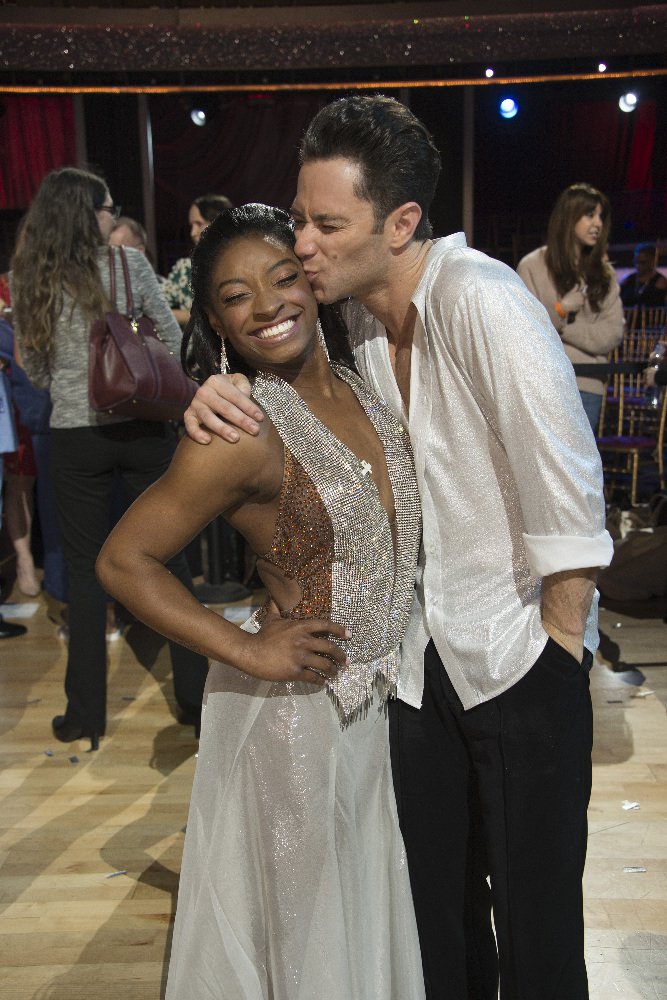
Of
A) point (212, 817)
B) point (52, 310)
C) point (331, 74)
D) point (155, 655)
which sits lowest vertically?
point (155, 655)

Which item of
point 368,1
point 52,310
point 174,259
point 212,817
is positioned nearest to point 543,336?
point 212,817

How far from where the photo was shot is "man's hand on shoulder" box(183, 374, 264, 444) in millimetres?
1371

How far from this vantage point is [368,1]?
830cm

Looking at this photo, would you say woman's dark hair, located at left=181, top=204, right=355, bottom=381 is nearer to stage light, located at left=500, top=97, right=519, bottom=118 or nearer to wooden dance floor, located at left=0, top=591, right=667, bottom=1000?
wooden dance floor, located at left=0, top=591, right=667, bottom=1000

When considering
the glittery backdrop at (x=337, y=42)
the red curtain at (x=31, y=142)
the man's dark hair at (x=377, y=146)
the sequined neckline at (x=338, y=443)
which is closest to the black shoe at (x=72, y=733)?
the sequined neckline at (x=338, y=443)

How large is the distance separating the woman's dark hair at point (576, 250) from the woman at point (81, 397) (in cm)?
188

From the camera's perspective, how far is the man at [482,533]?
1.36m

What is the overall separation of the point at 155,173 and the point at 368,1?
12.3 ft

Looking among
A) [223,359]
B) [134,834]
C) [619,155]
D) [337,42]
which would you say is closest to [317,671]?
[223,359]

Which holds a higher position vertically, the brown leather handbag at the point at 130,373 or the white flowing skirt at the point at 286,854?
the brown leather handbag at the point at 130,373

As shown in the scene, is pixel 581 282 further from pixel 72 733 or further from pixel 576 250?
pixel 72 733

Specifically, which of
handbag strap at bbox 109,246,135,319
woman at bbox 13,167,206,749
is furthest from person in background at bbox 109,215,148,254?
handbag strap at bbox 109,246,135,319

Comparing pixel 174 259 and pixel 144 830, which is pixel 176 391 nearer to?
pixel 144 830

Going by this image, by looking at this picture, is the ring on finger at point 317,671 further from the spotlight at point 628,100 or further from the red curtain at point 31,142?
the red curtain at point 31,142
